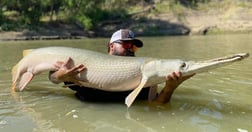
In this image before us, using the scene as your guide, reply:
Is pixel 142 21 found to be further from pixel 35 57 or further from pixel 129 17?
pixel 35 57

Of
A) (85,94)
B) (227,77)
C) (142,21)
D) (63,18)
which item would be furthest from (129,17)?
(85,94)

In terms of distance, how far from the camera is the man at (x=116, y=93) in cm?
486

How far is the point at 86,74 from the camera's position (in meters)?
4.92

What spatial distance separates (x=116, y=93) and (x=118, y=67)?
24.6 inches

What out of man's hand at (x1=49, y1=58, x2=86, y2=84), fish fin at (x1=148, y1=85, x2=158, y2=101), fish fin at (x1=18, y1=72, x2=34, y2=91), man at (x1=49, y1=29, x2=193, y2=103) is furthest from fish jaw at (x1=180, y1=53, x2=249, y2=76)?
fish fin at (x1=18, y1=72, x2=34, y2=91)

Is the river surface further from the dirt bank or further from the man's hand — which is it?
the dirt bank

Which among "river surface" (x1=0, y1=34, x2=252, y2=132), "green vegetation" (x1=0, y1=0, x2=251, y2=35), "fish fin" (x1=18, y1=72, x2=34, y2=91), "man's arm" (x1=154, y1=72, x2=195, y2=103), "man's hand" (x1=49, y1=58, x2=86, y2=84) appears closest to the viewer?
"river surface" (x1=0, y1=34, x2=252, y2=132)

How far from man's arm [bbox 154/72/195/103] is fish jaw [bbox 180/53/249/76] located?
0.10 m

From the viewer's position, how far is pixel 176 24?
3628cm

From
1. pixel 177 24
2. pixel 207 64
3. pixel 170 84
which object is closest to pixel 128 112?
pixel 170 84

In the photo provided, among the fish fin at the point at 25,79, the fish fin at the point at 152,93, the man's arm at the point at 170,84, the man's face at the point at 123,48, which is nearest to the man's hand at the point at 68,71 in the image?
the man's face at the point at 123,48

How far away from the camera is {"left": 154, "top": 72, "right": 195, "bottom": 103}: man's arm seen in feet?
14.3

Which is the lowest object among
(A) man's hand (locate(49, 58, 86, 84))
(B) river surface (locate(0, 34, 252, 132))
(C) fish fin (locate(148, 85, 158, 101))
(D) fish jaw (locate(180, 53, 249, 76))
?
(B) river surface (locate(0, 34, 252, 132))

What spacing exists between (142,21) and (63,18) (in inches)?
282
